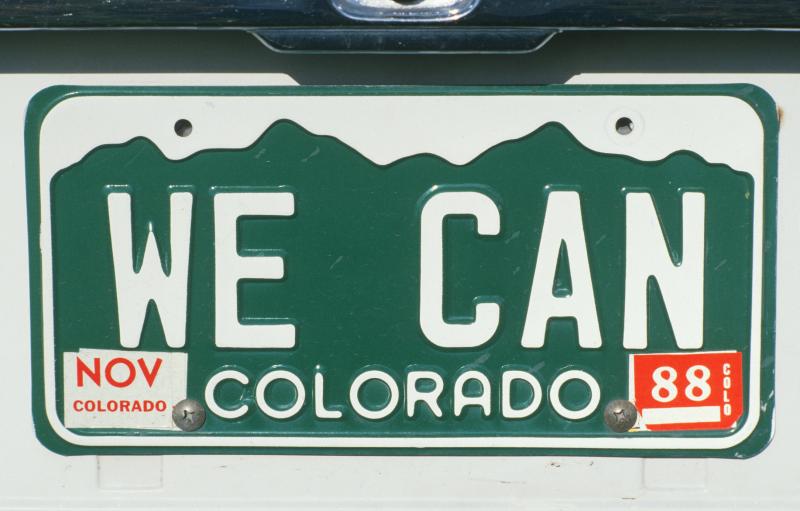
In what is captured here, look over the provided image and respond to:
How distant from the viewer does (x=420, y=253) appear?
158cm

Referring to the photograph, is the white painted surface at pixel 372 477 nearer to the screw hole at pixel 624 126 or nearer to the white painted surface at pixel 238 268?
the white painted surface at pixel 238 268

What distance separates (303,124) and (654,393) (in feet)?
2.09

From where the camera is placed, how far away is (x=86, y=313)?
161 cm

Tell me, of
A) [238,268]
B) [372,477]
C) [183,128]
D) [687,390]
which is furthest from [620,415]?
[183,128]

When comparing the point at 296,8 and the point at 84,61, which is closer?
the point at 296,8

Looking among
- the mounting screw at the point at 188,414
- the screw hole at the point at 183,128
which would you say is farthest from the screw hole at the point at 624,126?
the mounting screw at the point at 188,414

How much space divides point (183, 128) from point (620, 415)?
76 centimetres

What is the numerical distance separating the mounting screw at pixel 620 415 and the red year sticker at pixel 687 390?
0.04ft

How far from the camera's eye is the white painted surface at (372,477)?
164 centimetres

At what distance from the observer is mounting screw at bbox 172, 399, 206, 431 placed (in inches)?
64.0

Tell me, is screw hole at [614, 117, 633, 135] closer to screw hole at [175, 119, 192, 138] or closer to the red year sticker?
the red year sticker

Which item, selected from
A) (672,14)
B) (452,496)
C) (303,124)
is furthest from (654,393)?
(303,124)

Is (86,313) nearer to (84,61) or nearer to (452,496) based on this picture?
(84,61)

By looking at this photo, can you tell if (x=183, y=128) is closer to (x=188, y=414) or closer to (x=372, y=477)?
(x=188, y=414)
